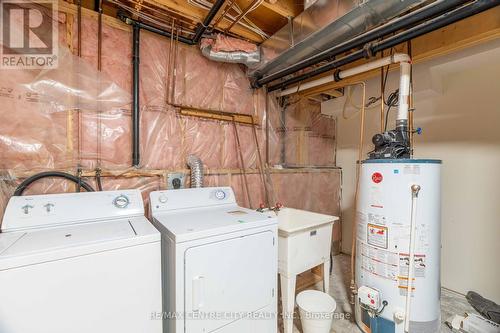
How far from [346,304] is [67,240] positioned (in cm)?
237

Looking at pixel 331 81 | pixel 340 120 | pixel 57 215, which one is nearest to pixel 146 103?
pixel 57 215

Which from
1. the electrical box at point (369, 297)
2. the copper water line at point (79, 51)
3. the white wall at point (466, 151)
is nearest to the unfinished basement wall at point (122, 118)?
the copper water line at point (79, 51)

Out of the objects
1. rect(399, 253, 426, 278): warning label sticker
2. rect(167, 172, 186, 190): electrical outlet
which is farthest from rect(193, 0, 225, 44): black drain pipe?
rect(399, 253, 426, 278): warning label sticker

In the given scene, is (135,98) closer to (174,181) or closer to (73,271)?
(174,181)

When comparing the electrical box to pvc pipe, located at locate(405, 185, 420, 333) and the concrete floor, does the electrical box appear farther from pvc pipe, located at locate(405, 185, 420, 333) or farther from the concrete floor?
the concrete floor

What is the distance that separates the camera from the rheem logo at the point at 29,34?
4.92 feet

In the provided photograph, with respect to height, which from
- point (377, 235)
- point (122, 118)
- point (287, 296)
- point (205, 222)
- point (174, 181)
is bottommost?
point (287, 296)

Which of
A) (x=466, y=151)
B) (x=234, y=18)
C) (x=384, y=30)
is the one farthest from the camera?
(x=466, y=151)

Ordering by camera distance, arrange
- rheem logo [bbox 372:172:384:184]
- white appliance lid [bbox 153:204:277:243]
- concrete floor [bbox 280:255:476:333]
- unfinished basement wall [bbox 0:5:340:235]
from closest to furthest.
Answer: white appliance lid [bbox 153:204:277:243]
unfinished basement wall [bbox 0:5:340:235]
rheem logo [bbox 372:172:384:184]
concrete floor [bbox 280:255:476:333]

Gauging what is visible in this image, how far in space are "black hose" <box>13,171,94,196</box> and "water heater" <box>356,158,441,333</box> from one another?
210 centimetres

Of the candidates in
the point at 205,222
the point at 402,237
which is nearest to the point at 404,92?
the point at 402,237

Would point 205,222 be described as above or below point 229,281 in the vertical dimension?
above

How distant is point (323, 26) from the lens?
171 cm

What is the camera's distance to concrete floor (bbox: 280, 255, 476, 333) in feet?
6.63
